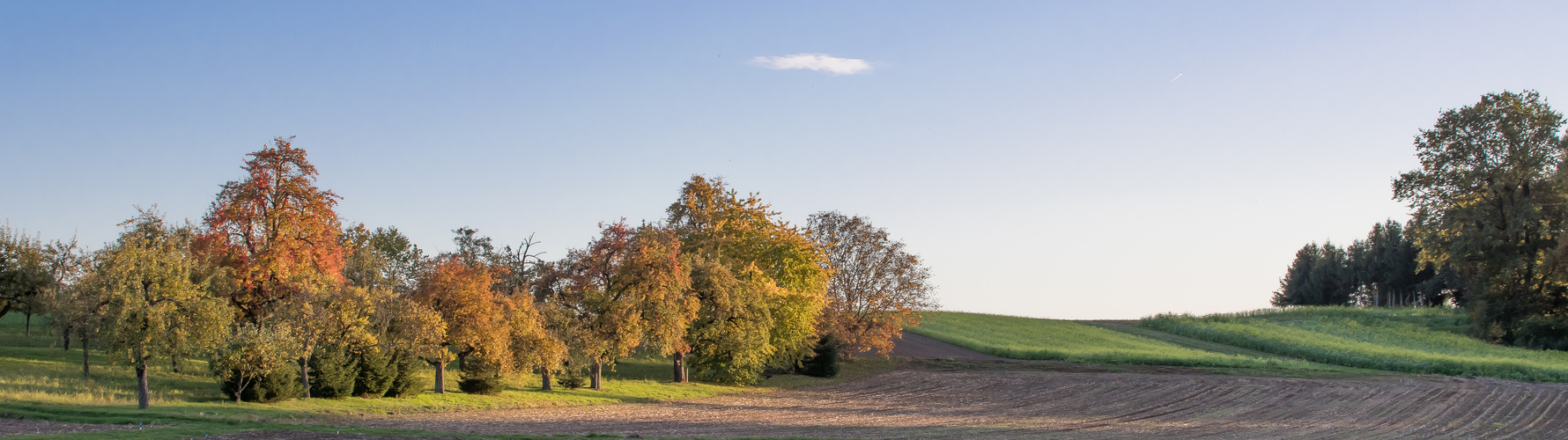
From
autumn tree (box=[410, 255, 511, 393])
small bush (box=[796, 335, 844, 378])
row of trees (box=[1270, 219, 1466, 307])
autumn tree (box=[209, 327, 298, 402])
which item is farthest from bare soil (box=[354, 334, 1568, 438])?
row of trees (box=[1270, 219, 1466, 307])

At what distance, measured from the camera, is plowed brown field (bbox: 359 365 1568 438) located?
2825 centimetres

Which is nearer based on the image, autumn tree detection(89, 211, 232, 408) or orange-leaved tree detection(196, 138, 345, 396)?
autumn tree detection(89, 211, 232, 408)

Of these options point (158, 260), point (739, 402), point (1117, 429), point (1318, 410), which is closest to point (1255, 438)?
point (1117, 429)

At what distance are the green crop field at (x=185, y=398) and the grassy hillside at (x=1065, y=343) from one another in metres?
24.7

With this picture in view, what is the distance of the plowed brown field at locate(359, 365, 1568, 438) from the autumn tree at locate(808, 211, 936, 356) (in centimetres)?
511

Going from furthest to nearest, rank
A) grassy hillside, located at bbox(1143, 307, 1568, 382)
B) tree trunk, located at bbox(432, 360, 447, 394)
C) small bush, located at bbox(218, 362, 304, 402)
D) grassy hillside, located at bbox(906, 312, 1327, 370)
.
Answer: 1. grassy hillside, located at bbox(906, 312, 1327, 370)
2. grassy hillside, located at bbox(1143, 307, 1568, 382)
3. tree trunk, located at bbox(432, 360, 447, 394)
4. small bush, located at bbox(218, 362, 304, 402)

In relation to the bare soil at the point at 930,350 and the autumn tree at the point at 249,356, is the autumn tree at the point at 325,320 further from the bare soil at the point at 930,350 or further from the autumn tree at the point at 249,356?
the bare soil at the point at 930,350

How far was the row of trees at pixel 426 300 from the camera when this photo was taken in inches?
1168

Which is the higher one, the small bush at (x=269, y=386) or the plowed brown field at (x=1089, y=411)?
the small bush at (x=269, y=386)

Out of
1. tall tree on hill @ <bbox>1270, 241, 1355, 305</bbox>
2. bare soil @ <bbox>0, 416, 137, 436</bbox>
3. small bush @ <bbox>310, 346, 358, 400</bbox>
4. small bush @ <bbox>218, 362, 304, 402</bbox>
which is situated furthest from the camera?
tall tree on hill @ <bbox>1270, 241, 1355, 305</bbox>

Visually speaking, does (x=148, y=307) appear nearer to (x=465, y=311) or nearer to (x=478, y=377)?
(x=465, y=311)

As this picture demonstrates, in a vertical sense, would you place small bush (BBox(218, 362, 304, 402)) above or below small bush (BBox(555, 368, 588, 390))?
above

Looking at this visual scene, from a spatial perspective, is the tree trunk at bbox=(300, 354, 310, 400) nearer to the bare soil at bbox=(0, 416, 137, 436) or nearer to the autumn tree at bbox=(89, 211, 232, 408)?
the autumn tree at bbox=(89, 211, 232, 408)

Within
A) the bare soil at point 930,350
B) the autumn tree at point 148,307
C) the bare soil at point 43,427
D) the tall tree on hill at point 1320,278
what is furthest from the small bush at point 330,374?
the tall tree on hill at point 1320,278
